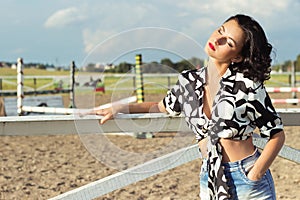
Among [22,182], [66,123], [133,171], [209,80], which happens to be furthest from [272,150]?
[22,182]

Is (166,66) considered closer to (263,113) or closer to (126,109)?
(126,109)

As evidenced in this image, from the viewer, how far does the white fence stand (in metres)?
2.30

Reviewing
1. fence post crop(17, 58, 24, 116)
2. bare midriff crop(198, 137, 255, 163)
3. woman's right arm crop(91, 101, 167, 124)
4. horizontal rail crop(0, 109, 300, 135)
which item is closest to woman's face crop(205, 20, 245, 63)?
bare midriff crop(198, 137, 255, 163)

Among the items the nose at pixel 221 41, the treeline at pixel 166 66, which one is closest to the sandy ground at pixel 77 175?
the treeline at pixel 166 66

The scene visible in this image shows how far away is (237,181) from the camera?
5.81 feet

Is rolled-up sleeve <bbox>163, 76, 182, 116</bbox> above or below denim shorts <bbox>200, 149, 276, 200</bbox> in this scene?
above

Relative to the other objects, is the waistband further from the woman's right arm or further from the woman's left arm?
the woman's right arm

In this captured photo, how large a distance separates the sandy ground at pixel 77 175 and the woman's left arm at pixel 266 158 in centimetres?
183

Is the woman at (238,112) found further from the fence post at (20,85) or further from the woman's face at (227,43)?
the fence post at (20,85)

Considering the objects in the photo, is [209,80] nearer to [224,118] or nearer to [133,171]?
[224,118]

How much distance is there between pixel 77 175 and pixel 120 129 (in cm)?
306

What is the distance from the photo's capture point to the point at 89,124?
2.36m

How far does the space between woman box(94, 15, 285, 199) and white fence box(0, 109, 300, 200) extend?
0.44m

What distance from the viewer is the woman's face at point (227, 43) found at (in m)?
1.76
